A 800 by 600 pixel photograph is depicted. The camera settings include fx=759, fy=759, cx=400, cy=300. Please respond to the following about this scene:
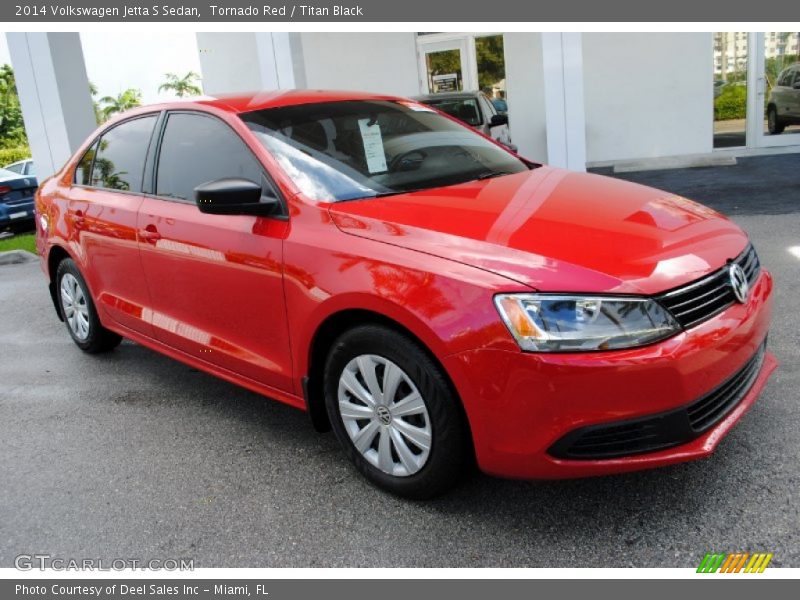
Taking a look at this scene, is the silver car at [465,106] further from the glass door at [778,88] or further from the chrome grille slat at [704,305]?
the chrome grille slat at [704,305]

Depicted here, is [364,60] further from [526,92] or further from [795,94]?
[795,94]

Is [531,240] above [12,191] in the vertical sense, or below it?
above

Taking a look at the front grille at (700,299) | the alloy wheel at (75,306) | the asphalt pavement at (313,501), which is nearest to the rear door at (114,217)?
the alloy wheel at (75,306)

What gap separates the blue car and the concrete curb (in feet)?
13.9

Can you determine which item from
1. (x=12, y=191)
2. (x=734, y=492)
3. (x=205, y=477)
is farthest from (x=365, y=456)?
(x=12, y=191)

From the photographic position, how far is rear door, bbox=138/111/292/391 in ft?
10.7

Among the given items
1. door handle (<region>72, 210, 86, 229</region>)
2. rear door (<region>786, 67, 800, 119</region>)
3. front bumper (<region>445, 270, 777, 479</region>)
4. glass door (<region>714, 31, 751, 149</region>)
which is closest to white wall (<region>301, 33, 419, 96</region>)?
glass door (<region>714, 31, 751, 149</region>)

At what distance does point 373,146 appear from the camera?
3627mm

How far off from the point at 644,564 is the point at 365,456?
1.13m

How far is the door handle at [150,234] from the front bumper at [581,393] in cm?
200

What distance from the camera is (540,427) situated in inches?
97.0

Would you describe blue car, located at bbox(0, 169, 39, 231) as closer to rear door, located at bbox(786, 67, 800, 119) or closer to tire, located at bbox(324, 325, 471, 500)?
tire, located at bbox(324, 325, 471, 500)

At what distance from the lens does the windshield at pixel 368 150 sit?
335 cm

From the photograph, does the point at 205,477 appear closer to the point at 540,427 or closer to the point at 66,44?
the point at 540,427
